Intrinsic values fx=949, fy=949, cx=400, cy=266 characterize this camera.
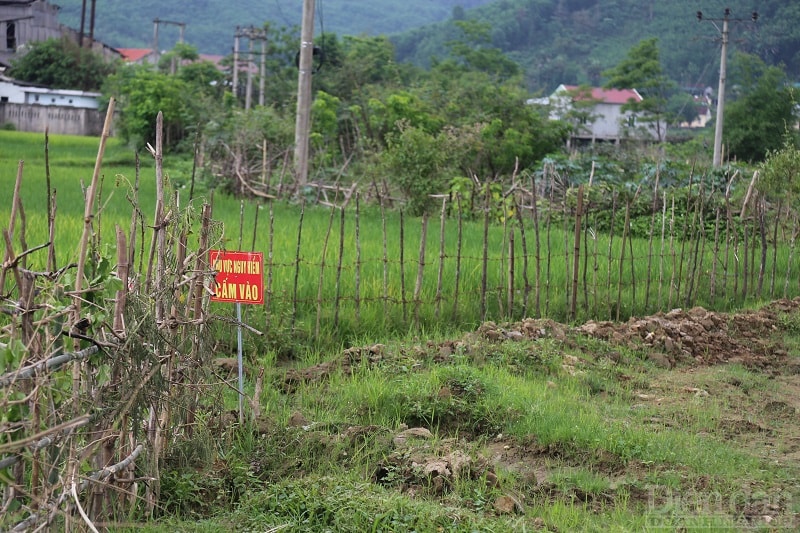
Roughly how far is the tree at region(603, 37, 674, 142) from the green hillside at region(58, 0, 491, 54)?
41.2 meters

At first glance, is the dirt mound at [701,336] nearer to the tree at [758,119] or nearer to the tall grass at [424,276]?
the tall grass at [424,276]

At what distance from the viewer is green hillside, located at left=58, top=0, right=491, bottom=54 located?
101438 mm

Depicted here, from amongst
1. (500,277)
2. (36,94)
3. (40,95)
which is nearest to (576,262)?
(500,277)

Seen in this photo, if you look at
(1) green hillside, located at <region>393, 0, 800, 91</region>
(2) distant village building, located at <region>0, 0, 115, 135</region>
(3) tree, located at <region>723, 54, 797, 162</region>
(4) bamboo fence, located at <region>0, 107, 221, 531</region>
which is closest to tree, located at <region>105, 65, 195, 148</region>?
(2) distant village building, located at <region>0, 0, 115, 135</region>

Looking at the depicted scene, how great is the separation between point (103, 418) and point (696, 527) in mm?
Answer: 2904

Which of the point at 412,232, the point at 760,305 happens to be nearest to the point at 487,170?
the point at 412,232

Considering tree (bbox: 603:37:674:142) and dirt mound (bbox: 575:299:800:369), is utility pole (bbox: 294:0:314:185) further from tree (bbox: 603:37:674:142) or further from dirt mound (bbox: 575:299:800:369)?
tree (bbox: 603:37:674:142)

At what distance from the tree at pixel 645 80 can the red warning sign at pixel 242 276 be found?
43.3 m

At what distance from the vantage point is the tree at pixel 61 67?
4831cm

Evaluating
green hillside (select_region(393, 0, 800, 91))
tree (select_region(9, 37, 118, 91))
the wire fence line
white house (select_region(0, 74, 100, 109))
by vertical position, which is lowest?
the wire fence line

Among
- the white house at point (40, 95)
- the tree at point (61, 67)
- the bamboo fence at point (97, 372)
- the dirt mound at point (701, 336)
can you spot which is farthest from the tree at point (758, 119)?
the bamboo fence at point (97, 372)

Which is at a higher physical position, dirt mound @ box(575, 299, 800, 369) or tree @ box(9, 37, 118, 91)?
tree @ box(9, 37, 118, 91)

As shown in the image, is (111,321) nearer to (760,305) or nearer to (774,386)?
(774,386)

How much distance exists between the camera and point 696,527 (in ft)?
15.4
